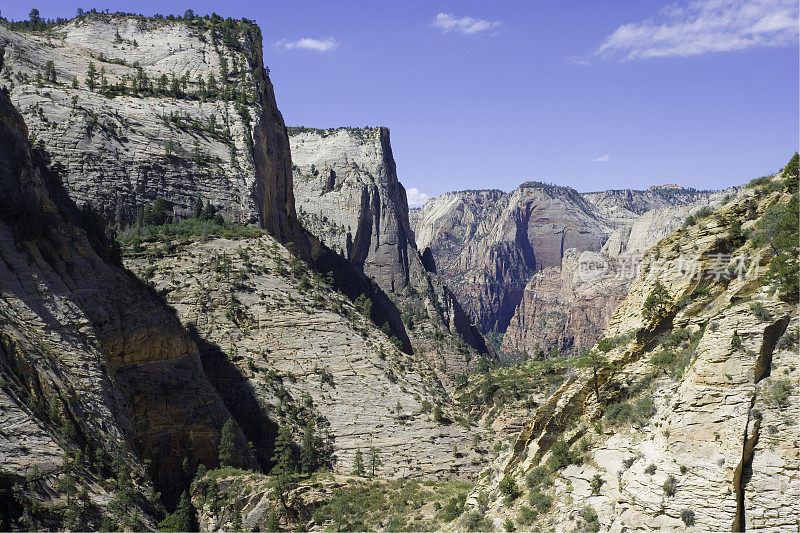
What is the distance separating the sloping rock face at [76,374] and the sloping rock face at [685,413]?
1016 inches

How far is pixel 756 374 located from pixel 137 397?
177 ft

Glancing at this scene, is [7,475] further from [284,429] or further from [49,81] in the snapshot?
[49,81]

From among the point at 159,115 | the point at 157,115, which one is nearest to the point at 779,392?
the point at 157,115

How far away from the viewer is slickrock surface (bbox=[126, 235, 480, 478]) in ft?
247

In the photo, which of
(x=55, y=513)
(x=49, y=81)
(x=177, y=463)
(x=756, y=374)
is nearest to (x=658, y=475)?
(x=756, y=374)

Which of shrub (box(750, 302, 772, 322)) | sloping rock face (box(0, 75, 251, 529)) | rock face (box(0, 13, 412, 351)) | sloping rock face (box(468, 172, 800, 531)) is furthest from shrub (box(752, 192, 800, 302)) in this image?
rock face (box(0, 13, 412, 351))

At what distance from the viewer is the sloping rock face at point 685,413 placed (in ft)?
79.4

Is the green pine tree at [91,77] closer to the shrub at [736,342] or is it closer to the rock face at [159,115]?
the rock face at [159,115]

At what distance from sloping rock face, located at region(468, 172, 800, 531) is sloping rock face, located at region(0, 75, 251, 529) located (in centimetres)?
2580

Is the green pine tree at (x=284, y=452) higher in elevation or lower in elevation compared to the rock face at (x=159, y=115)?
lower

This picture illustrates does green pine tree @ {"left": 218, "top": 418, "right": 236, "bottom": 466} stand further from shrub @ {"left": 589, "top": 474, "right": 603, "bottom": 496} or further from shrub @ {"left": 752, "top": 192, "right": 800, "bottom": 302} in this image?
shrub @ {"left": 752, "top": 192, "right": 800, "bottom": 302}

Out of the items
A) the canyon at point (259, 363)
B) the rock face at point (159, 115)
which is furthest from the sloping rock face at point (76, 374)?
the rock face at point (159, 115)

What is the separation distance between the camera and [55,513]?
40.9 meters

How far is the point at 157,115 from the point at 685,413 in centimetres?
10937
